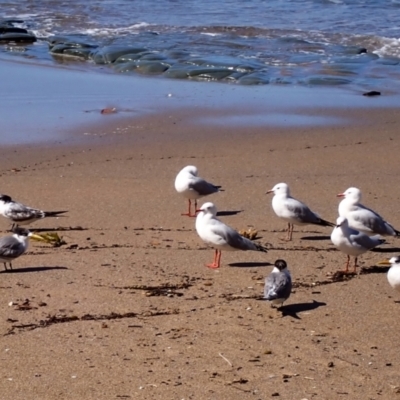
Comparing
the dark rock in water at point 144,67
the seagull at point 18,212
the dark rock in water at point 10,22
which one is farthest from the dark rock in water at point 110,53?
the seagull at point 18,212

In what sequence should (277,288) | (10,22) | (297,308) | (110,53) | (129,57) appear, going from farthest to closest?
(10,22), (110,53), (129,57), (297,308), (277,288)

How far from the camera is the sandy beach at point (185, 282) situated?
658 cm

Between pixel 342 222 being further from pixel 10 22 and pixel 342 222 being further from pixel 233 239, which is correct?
pixel 10 22

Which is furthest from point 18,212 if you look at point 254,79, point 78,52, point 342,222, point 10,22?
point 10,22

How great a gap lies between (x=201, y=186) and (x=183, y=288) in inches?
98.8

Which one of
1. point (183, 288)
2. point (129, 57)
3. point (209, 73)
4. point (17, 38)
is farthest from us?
point (17, 38)

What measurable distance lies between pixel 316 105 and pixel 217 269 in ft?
23.7

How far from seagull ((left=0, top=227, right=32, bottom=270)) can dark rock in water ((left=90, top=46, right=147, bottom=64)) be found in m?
11.6

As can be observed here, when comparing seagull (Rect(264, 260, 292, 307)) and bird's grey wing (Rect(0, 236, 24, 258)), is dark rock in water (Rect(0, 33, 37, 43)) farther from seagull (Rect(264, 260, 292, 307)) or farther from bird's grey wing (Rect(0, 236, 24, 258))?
seagull (Rect(264, 260, 292, 307))

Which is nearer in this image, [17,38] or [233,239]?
[233,239]

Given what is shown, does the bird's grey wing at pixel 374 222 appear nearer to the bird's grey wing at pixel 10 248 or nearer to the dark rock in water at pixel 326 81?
the bird's grey wing at pixel 10 248

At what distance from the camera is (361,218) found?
9555 millimetres

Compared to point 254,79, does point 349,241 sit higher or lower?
higher

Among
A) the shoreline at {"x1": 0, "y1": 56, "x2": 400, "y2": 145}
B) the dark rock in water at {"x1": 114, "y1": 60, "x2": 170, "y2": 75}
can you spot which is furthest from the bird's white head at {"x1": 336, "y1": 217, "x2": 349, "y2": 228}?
the dark rock in water at {"x1": 114, "y1": 60, "x2": 170, "y2": 75}
